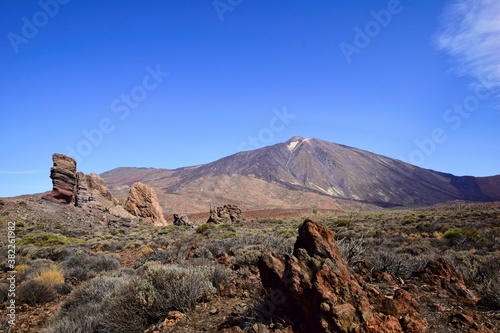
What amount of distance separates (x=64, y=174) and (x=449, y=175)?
194878 mm

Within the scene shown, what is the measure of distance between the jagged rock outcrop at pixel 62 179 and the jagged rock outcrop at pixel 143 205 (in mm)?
6828

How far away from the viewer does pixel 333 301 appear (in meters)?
3.09

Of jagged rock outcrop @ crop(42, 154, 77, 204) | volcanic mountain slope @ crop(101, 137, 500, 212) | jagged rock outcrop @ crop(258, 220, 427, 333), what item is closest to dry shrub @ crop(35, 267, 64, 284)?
jagged rock outcrop @ crop(258, 220, 427, 333)

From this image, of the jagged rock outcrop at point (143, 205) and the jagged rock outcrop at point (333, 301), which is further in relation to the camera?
the jagged rock outcrop at point (143, 205)

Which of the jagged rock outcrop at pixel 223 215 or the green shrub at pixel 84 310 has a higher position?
the jagged rock outcrop at pixel 223 215

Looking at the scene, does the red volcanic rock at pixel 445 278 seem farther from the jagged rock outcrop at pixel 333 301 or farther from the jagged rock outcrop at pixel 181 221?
the jagged rock outcrop at pixel 181 221

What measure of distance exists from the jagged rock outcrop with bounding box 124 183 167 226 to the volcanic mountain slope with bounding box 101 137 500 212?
33.4 metres

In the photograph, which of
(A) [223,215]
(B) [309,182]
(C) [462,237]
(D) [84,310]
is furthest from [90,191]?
(B) [309,182]

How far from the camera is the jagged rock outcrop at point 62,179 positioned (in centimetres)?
3183

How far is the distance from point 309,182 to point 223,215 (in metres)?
113

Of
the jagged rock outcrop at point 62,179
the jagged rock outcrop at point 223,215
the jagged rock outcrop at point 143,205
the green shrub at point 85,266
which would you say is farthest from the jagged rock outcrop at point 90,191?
the green shrub at point 85,266

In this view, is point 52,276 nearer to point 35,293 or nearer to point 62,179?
point 35,293

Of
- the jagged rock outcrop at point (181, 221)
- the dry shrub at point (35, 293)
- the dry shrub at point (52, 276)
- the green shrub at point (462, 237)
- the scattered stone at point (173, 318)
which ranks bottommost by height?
→ the green shrub at point (462, 237)

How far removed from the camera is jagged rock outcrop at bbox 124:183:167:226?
37.6 m
